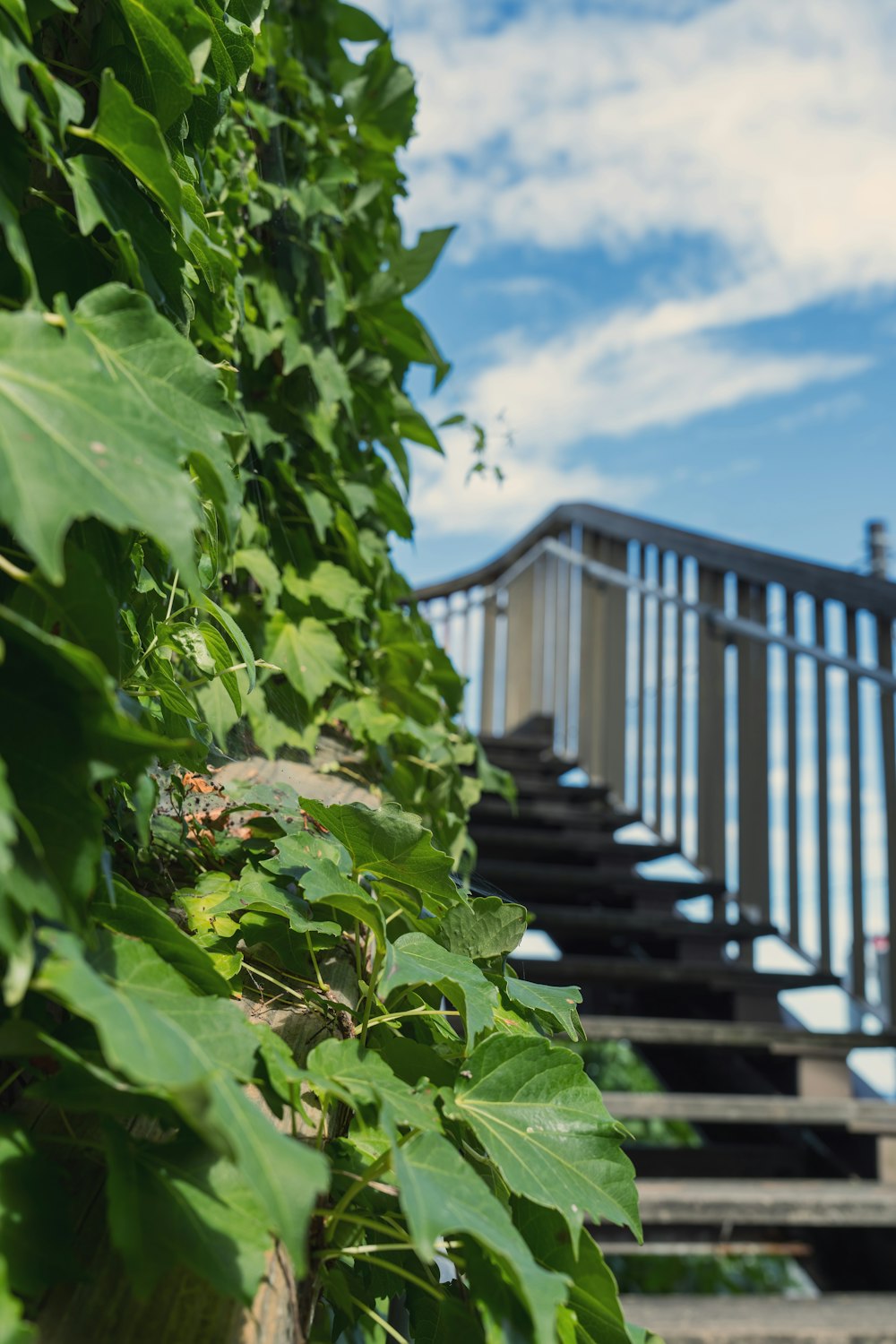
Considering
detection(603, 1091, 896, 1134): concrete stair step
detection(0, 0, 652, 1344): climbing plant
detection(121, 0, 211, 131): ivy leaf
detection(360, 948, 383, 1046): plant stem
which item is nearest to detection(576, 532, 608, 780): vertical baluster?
detection(603, 1091, 896, 1134): concrete stair step

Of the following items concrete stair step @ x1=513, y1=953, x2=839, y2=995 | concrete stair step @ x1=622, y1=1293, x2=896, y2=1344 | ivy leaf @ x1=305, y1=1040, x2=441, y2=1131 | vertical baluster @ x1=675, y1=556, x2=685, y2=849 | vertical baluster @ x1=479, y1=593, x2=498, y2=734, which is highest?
vertical baluster @ x1=479, y1=593, x2=498, y2=734

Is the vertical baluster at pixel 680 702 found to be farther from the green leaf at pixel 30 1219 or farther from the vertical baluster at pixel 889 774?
the green leaf at pixel 30 1219

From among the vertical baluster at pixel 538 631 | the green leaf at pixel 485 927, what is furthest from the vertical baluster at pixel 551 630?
the green leaf at pixel 485 927

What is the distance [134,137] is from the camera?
53cm

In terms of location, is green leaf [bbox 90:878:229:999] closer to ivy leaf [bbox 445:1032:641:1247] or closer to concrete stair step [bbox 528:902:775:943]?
ivy leaf [bbox 445:1032:641:1247]

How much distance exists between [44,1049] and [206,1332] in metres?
0.15

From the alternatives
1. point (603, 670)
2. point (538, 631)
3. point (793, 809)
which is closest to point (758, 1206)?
point (793, 809)

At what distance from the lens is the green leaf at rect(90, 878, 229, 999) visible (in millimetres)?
508

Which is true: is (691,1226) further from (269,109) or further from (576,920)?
(269,109)

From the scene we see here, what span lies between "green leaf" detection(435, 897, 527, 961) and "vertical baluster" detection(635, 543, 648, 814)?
3.38 metres

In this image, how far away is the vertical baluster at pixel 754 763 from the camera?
3164 millimetres

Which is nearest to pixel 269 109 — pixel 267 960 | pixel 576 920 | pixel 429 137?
pixel 429 137

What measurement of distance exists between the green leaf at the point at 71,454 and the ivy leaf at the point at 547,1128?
35 cm

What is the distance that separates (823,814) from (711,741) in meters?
0.66
